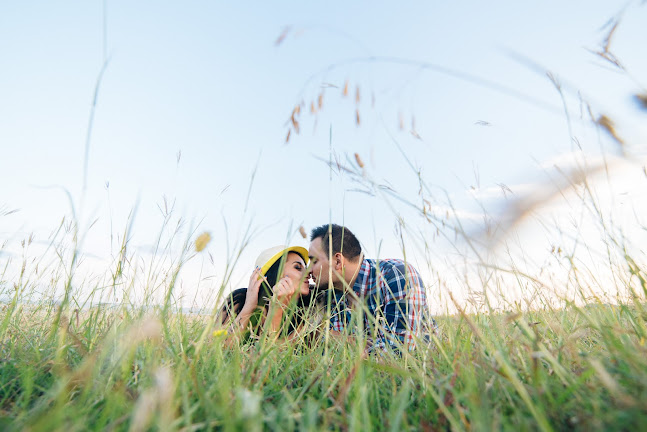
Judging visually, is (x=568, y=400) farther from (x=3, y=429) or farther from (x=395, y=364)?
(x=3, y=429)

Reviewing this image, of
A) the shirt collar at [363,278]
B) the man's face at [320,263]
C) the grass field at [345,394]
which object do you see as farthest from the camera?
the shirt collar at [363,278]

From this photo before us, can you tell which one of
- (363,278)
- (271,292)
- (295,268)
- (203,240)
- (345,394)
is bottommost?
(345,394)

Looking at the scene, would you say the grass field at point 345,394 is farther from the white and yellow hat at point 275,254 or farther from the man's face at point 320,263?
the man's face at point 320,263

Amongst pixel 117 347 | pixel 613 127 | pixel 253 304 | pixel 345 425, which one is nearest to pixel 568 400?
pixel 345 425

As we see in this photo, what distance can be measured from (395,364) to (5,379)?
125cm

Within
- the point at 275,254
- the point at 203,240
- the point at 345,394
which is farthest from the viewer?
the point at 275,254

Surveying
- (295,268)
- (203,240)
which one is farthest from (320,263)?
(203,240)

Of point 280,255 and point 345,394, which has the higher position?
point 280,255

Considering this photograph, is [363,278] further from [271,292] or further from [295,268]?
[271,292]

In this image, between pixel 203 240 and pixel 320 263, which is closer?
pixel 203 240

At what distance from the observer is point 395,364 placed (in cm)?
142

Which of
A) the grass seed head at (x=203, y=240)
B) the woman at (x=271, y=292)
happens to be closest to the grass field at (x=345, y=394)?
the grass seed head at (x=203, y=240)

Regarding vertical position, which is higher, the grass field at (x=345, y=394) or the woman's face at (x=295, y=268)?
the woman's face at (x=295, y=268)

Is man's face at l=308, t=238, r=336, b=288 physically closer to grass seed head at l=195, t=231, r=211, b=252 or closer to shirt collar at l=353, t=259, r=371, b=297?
shirt collar at l=353, t=259, r=371, b=297
